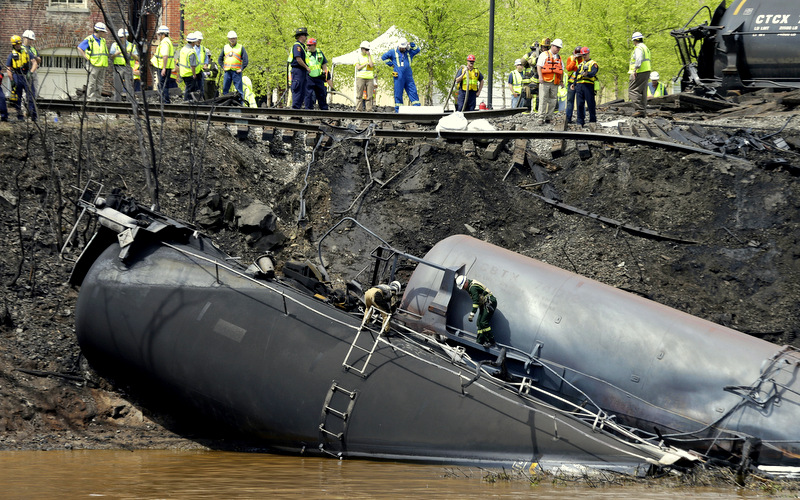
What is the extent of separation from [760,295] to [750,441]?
592 cm

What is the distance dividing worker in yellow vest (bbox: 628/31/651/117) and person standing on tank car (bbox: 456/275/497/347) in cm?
1068

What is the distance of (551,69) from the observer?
800 inches

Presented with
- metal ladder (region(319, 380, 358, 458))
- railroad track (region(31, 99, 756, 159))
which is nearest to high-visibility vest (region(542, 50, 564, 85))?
railroad track (region(31, 99, 756, 159))

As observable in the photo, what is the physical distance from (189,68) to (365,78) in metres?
4.42

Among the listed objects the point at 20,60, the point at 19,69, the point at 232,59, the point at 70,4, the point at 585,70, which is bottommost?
the point at 19,69

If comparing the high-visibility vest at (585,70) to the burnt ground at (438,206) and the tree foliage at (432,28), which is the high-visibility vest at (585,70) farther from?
the tree foliage at (432,28)

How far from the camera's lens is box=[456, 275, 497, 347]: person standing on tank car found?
1131cm

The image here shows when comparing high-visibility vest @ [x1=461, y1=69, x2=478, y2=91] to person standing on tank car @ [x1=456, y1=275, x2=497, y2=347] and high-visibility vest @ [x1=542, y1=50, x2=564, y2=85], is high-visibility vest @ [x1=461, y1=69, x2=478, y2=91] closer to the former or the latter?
high-visibility vest @ [x1=542, y1=50, x2=564, y2=85]

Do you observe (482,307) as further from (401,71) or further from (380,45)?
(380,45)

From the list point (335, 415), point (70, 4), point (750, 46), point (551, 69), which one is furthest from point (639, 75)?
point (70, 4)

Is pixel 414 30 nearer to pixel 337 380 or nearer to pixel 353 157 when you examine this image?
pixel 353 157

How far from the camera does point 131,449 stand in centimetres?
1126

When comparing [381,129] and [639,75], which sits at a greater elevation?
[639,75]

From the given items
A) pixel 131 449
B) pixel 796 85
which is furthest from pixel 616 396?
pixel 796 85
